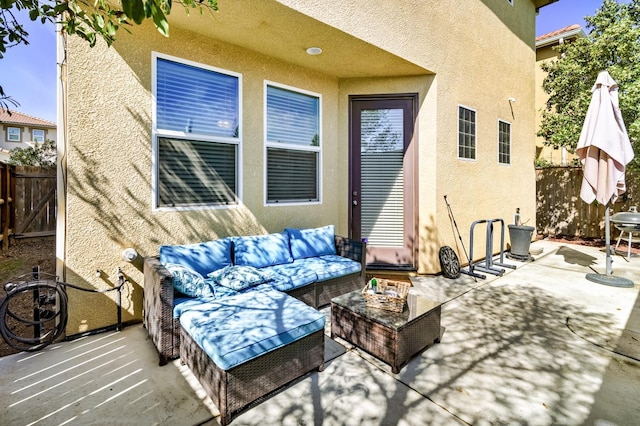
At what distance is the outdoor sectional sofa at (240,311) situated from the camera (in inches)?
83.4

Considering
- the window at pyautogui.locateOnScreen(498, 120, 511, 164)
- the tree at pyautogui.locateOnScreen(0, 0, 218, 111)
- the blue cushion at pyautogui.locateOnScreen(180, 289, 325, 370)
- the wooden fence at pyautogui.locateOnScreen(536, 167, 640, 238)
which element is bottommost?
the blue cushion at pyautogui.locateOnScreen(180, 289, 325, 370)

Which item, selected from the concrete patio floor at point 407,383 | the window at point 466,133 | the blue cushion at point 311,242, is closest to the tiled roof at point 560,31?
the window at point 466,133

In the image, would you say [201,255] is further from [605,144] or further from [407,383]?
[605,144]

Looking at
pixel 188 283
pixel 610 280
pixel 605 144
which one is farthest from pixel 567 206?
pixel 188 283

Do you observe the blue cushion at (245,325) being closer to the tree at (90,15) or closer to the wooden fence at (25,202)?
the tree at (90,15)

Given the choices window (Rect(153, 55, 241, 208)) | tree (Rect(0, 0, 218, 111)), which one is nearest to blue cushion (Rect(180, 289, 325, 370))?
window (Rect(153, 55, 241, 208))

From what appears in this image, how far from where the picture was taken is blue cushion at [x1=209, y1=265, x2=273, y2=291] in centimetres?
320

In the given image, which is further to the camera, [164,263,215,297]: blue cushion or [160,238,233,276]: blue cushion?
[160,238,233,276]: blue cushion

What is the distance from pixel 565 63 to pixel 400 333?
30.9 ft

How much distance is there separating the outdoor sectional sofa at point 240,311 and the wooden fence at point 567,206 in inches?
319

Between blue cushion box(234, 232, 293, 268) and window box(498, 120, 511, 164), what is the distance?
560cm

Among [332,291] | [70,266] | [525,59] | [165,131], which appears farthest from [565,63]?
[70,266]

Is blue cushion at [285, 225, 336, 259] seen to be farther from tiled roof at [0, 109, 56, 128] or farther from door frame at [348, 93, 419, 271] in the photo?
tiled roof at [0, 109, 56, 128]

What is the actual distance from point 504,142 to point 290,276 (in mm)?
6342
